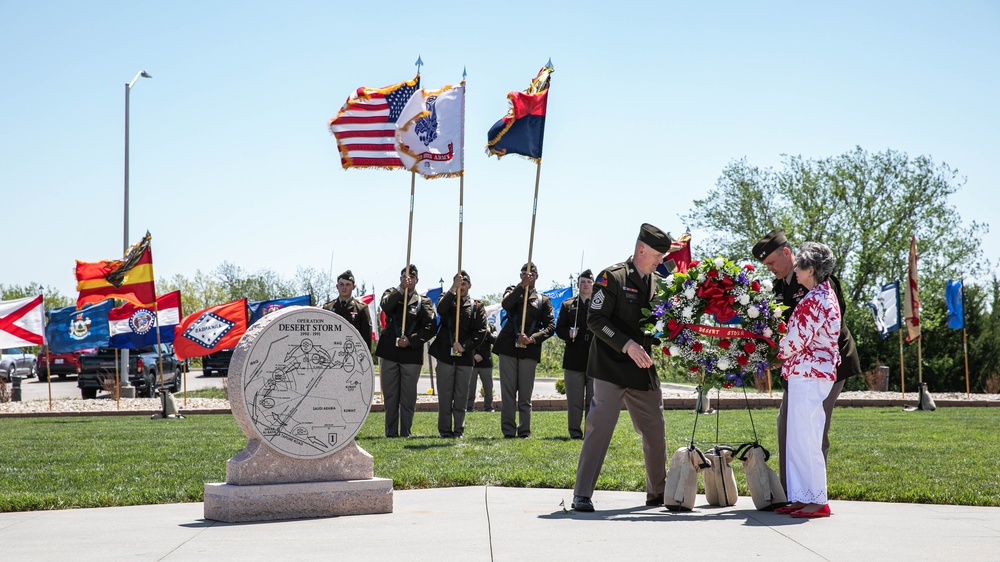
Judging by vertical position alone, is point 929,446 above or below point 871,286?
below

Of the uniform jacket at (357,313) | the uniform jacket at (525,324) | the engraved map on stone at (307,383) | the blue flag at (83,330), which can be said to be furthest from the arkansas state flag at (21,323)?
the engraved map on stone at (307,383)

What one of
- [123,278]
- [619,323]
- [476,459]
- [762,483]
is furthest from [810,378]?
[123,278]

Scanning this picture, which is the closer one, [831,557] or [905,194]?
[831,557]

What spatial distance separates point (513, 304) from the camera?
13.5 metres

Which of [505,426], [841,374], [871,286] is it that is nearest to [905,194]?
[871,286]

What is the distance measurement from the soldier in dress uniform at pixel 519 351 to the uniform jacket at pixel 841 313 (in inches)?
235

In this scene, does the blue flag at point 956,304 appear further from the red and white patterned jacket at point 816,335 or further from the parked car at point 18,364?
the parked car at point 18,364

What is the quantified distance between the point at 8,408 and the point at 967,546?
21764 mm

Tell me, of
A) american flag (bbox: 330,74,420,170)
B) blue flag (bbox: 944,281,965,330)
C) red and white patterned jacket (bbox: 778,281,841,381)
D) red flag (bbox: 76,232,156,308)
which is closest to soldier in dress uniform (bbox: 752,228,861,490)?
red and white patterned jacket (bbox: 778,281,841,381)

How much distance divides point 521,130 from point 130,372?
2209 cm

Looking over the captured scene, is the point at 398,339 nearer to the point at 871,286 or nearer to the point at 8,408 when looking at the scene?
the point at 8,408

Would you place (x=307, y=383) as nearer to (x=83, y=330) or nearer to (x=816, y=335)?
(x=816, y=335)

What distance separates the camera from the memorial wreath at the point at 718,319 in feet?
23.1

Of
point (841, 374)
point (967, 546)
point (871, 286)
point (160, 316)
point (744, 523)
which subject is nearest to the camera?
point (967, 546)
